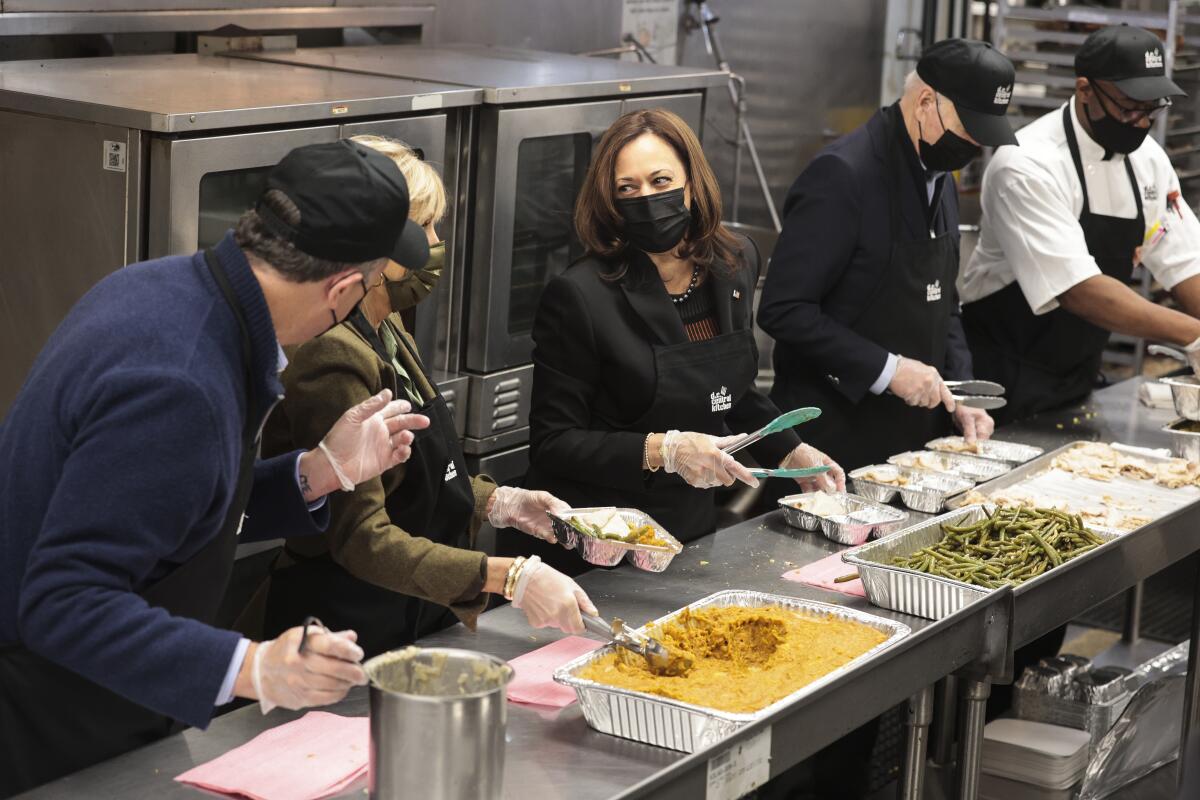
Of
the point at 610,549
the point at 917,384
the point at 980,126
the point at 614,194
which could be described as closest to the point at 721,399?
the point at 614,194

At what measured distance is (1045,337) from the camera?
4164mm

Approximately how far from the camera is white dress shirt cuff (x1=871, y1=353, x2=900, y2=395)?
11.5 ft

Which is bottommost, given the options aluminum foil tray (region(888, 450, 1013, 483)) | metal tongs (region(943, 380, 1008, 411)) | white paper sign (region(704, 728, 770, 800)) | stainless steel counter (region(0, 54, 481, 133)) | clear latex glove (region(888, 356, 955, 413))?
white paper sign (region(704, 728, 770, 800))

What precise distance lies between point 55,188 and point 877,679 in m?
1.81

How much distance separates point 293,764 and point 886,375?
1972 mm

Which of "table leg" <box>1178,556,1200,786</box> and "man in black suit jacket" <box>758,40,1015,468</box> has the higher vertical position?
"man in black suit jacket" <box>758,40,1015,468</box>

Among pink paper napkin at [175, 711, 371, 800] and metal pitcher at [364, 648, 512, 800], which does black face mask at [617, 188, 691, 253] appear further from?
metal pitcher at [364, 648, 512, 800]

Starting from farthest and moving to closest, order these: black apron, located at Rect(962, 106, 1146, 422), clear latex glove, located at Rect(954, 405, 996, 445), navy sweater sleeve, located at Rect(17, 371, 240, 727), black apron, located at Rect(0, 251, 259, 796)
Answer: black apron, located at Rect(962, 106, 1146, 422) → clear latex glove, located at Rect(954, 405, 996, 445) → black apron, located at Rect(0, 251, 259, 796) → navy sweater sleeve, located at Rect(17, 371, 240, 727)

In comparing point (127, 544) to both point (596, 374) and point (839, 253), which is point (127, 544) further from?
point (839, 253)

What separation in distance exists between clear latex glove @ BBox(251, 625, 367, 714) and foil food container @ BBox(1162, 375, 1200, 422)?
291 centimetres

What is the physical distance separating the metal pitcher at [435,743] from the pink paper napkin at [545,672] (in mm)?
380

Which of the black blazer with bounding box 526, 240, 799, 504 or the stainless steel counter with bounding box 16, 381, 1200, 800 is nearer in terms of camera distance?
the stainless steel counter with bounding box 16, 381, 1200, 800

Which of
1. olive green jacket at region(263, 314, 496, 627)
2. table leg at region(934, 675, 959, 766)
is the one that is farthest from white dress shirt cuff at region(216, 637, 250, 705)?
table leg at region(934, 675, 959, 766)

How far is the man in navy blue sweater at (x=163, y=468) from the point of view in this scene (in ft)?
5.42
